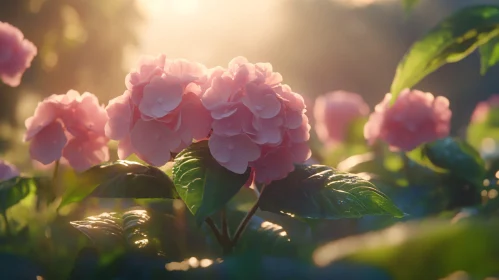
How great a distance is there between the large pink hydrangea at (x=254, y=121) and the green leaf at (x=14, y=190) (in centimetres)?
43

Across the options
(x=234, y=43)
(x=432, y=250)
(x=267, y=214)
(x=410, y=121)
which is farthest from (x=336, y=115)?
(x=234, y=43)

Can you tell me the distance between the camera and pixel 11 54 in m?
1.38

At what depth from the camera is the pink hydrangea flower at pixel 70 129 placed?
1.07m

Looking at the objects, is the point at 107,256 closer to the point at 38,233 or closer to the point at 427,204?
the point at 38,233

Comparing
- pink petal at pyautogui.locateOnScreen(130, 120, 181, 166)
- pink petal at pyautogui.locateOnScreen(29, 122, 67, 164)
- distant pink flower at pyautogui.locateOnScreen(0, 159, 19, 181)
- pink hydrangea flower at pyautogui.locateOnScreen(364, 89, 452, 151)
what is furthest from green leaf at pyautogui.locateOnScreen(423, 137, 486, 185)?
distant pink flower at pyautogui.locateOnScreen(0, 159, 19, 181)

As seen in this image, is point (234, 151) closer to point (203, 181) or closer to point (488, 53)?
point (203, 181)

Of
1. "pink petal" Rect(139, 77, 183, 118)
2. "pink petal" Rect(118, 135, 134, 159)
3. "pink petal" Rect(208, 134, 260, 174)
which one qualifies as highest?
"pink petal" Rect(139, 77, 183, 118)

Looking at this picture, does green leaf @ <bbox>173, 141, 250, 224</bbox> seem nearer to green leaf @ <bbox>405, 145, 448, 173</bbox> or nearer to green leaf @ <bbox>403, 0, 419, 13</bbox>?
green leaf @ <bbox>403, 0, 419, 13</bbox>

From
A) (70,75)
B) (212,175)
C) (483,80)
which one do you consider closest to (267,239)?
(212,175)

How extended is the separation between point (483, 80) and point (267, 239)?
756 centimetres

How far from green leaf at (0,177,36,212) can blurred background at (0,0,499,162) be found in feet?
6.05

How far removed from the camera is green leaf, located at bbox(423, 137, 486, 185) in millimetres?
1276

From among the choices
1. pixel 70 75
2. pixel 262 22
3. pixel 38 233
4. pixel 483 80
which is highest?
pixel 262 22

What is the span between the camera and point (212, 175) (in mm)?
805
